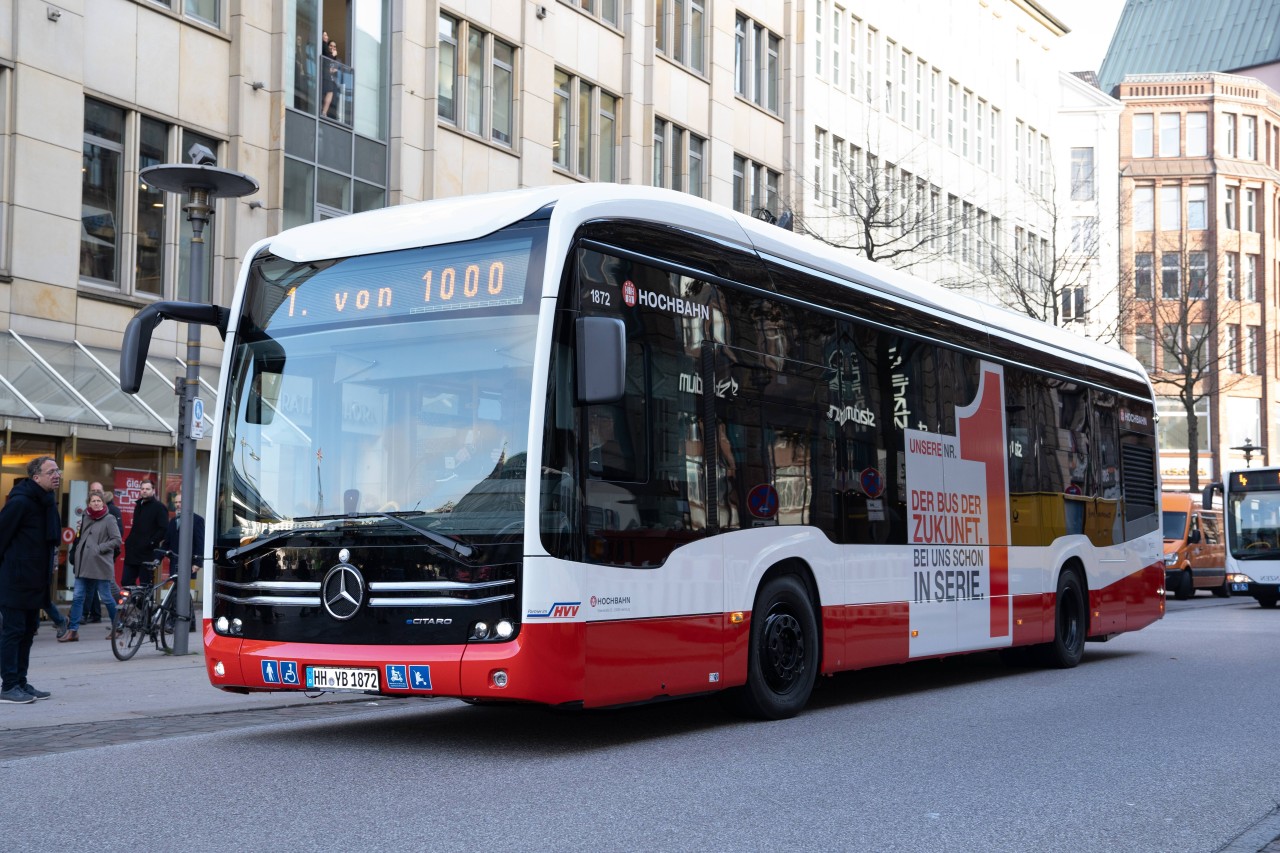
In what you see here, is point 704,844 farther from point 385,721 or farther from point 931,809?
point 385,721

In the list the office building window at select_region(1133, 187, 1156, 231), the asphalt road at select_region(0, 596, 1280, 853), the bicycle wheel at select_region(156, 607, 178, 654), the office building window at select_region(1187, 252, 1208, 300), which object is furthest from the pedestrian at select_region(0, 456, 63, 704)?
the office building window at select_region(1133, 187, 1156, 231)

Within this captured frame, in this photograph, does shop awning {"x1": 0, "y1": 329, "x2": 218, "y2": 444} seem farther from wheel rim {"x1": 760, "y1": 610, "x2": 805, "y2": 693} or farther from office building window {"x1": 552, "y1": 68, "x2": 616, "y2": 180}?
office building window {"x1": 552, "y1": 68, "x2": 616, "y2": 180}

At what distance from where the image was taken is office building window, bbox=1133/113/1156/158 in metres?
78.1

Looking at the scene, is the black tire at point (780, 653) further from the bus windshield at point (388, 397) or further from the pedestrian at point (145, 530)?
the pedestrian at point (145, 530)

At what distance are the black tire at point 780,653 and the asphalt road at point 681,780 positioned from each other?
0.15m

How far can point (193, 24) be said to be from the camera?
2430 cm

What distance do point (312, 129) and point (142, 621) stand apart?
12.3 metres

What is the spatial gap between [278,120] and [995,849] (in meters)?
21.4

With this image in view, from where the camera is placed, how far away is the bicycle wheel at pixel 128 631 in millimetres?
15914

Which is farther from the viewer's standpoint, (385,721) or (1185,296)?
Result: (1185,296)

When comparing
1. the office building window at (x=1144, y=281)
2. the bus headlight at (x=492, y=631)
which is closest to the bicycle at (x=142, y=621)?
the bus headlight at (x=492, y=631)

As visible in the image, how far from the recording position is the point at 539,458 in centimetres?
842

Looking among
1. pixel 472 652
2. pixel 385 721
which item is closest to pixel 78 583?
pixel 385 721

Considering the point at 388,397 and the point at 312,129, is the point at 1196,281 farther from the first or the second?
the point at 388,397
